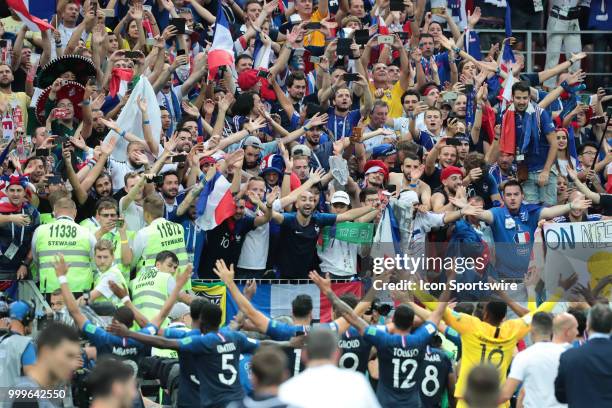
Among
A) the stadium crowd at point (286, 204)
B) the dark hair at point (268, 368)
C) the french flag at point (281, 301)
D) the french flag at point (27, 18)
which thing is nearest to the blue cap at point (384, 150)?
the stadium crowd at point (286, 204)

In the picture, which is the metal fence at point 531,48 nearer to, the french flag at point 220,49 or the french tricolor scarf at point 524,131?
the french tricolor scarf at point 524,131

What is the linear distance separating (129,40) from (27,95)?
7.71 ft

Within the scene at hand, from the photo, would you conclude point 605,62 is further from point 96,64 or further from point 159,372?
point 159,372

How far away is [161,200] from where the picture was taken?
15547 mm

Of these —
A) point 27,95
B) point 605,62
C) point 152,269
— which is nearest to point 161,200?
point 152,269

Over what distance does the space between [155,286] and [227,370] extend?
6.78 feet

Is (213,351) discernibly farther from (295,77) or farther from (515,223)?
(295,77)

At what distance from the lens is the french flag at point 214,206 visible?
52.9ft

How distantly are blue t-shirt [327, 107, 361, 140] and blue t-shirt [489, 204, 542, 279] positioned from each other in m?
2.69

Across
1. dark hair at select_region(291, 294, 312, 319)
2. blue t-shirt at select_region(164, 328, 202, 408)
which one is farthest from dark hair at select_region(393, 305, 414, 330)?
blue t-shirt at select_region(164, 328, 202, 408)

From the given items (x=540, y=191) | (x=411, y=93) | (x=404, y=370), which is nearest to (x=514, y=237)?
(x=540, y=191)

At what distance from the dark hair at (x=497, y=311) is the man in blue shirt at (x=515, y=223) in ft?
8.17

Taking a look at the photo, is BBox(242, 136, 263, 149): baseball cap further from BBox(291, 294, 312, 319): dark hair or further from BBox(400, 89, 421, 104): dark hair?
BBox(291, 294, 312, 319): dark hair

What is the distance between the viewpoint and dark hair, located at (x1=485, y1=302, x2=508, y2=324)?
13.5m
